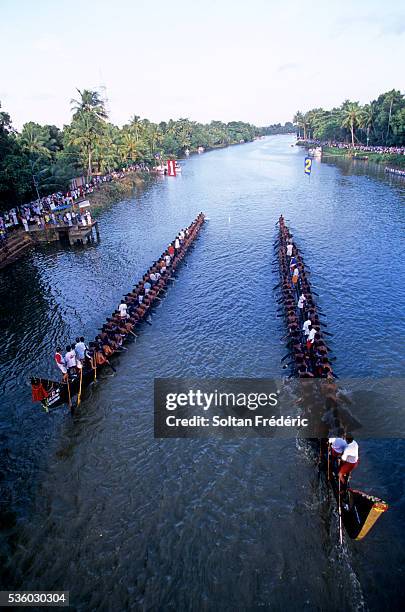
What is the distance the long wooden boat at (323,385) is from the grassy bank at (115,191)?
43.6 meters

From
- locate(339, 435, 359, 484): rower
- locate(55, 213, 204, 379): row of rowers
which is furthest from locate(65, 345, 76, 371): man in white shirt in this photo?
locate(339, 435, 359, 484): rower

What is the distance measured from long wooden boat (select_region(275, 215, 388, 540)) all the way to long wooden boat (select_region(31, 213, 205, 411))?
9.33 m

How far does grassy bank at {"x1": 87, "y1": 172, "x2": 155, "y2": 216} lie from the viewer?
62875 millimetres

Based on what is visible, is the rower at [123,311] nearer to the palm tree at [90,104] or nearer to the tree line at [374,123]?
the palm tree at [90,104]

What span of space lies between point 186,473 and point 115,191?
68268 mm

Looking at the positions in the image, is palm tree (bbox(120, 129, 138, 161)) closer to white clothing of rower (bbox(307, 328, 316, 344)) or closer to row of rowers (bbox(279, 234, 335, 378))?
row of rowers (bbox(279, 234, 335, 378))

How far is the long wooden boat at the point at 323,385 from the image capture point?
32.8ft

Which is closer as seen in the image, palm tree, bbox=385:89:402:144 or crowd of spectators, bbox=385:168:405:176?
crowd of spectators, bbox=385:168:405:176

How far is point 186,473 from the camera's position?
538 inches

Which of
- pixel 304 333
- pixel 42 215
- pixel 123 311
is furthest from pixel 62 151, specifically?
pixel 304 333

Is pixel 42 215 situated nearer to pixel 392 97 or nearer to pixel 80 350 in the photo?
pixel 80 350

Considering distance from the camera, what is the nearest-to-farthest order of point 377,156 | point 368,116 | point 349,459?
point 349,459 < point 377,156 < point 368,116

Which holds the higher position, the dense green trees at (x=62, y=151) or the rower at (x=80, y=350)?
the dense green trees at (x=62, y=151)

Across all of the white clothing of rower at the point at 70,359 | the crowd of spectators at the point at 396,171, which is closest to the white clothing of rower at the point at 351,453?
the white clothing of rower at the point at 70,359
